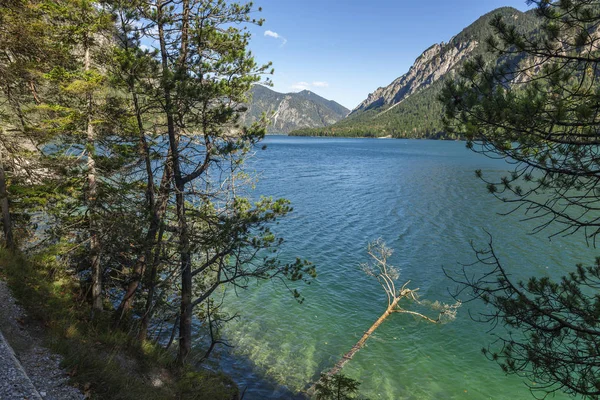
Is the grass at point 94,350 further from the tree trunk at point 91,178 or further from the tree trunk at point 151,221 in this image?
the tree trunk at point 91,178

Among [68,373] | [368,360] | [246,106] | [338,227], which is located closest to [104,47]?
[246,106]

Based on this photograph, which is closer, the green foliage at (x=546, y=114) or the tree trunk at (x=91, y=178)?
the green foliage at (x=546, y=114)

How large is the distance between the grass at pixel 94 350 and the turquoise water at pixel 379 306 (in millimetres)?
2742

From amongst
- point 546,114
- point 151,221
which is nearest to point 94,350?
→ point 151,221

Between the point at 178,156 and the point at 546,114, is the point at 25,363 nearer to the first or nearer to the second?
the point at 178,156

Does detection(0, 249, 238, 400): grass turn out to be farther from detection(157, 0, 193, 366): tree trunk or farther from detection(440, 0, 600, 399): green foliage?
detection(440, 0, 600, 399): green foliage

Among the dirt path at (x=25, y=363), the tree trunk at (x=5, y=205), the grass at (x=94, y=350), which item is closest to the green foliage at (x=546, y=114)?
the dirt path at (x=25, y=363)

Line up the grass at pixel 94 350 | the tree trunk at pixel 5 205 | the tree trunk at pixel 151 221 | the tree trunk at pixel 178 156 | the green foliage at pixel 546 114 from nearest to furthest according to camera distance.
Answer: the green foliage at pixel 546 114 < the grass at pixel 94 350 < the tree trunk at pixel 178 156 < the tree trunk at pixel 151 221 < the tree trunk at pixel 5 205

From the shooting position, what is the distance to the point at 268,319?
15500mm

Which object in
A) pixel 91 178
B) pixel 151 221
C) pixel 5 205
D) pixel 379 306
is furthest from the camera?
pixel 379 306

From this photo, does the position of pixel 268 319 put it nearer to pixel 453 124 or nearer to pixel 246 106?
pixel 246 106

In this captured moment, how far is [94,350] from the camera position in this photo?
7672 millimetres

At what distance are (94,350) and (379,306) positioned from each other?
1297 centimetres

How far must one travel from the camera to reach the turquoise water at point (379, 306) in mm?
11992
